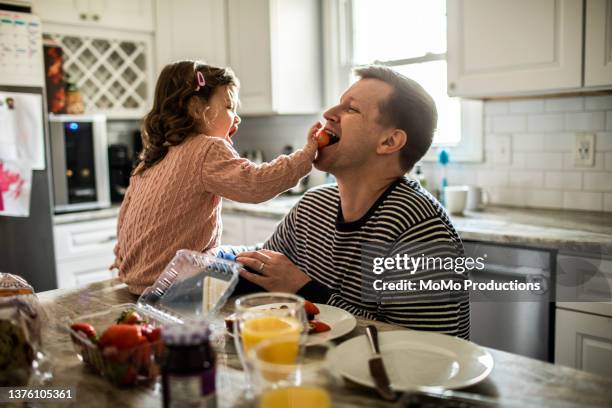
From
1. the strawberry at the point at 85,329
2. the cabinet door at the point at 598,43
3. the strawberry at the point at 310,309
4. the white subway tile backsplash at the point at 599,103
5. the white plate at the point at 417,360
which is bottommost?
the white plate at the point at 417,360

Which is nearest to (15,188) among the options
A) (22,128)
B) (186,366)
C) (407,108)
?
(22,128)

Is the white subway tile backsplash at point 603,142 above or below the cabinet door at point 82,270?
above

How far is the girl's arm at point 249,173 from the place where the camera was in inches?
62.7

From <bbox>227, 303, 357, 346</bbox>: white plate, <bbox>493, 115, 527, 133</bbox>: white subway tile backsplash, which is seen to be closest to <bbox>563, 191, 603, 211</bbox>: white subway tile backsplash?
<bbox>493, 115, 527, 133</bbox>: white subway tile backsplash

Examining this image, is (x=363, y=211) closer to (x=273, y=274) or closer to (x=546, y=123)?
(x=273, y=274)

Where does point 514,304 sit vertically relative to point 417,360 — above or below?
below

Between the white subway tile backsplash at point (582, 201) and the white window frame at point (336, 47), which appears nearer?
the white subway tile backsplash at point (582, 201)

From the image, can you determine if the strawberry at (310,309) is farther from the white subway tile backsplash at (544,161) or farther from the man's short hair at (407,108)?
the white subway tile backsplash at (544,161)

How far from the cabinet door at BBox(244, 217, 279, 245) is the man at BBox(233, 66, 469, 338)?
1248mm

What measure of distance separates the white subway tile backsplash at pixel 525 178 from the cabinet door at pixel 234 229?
1442mm

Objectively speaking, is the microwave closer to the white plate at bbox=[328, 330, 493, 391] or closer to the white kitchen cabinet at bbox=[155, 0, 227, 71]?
the white kitchen cabinet at bbox=[155, 0, 227, 71]

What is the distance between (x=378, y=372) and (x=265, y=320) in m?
0.19

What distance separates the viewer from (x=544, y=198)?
8.98ft

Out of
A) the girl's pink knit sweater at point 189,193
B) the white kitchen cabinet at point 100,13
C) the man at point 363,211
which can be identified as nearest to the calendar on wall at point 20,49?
the white kitchen cabinet at point 100,13
